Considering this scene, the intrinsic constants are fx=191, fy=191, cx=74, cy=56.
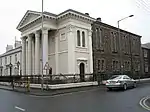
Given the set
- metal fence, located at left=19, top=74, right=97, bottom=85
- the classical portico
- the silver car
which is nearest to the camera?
the silver car

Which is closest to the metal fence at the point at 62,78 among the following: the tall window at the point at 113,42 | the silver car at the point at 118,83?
the silver car at the point at 118,83

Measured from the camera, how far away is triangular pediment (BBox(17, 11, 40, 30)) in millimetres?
32872

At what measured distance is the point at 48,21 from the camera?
30812mm

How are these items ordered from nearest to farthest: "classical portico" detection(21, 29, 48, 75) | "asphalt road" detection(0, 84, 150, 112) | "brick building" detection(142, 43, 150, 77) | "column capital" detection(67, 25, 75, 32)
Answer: "asphalt road" detection(0, 84, 150, 112)
"column capital" detection(67, 25, 75, 32)
"classical portico" detection(21, 29, 48, 75)
"brick building" detection(142, 43, 150, 77)

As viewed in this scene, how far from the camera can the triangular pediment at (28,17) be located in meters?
32.9

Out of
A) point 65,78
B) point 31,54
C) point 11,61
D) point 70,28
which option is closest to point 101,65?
point 70,28

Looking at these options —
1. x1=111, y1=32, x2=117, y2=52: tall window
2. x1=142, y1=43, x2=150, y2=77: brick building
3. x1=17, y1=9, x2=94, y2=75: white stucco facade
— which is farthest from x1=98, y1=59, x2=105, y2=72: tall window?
x1=142, y1=43, x2=150, y2=77: brick building

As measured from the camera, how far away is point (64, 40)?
30531 millimetres

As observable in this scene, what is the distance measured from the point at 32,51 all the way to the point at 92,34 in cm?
1233

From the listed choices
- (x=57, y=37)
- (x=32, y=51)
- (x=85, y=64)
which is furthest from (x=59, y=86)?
(x=32, y=51)

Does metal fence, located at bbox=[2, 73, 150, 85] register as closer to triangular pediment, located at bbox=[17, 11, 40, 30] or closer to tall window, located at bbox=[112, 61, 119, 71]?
tall window, located at bbox=[112, 61, 119, 71]

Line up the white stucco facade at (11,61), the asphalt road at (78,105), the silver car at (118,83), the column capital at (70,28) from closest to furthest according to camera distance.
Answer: the asphalt road at (78,105), the silver car at (118,83), the column capital at (70,28), the white stucco facade at (11,61)

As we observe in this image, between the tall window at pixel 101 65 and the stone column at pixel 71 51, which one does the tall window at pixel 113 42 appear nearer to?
the tall window at pixel 101 65

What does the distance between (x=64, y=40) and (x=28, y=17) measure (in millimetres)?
9688
